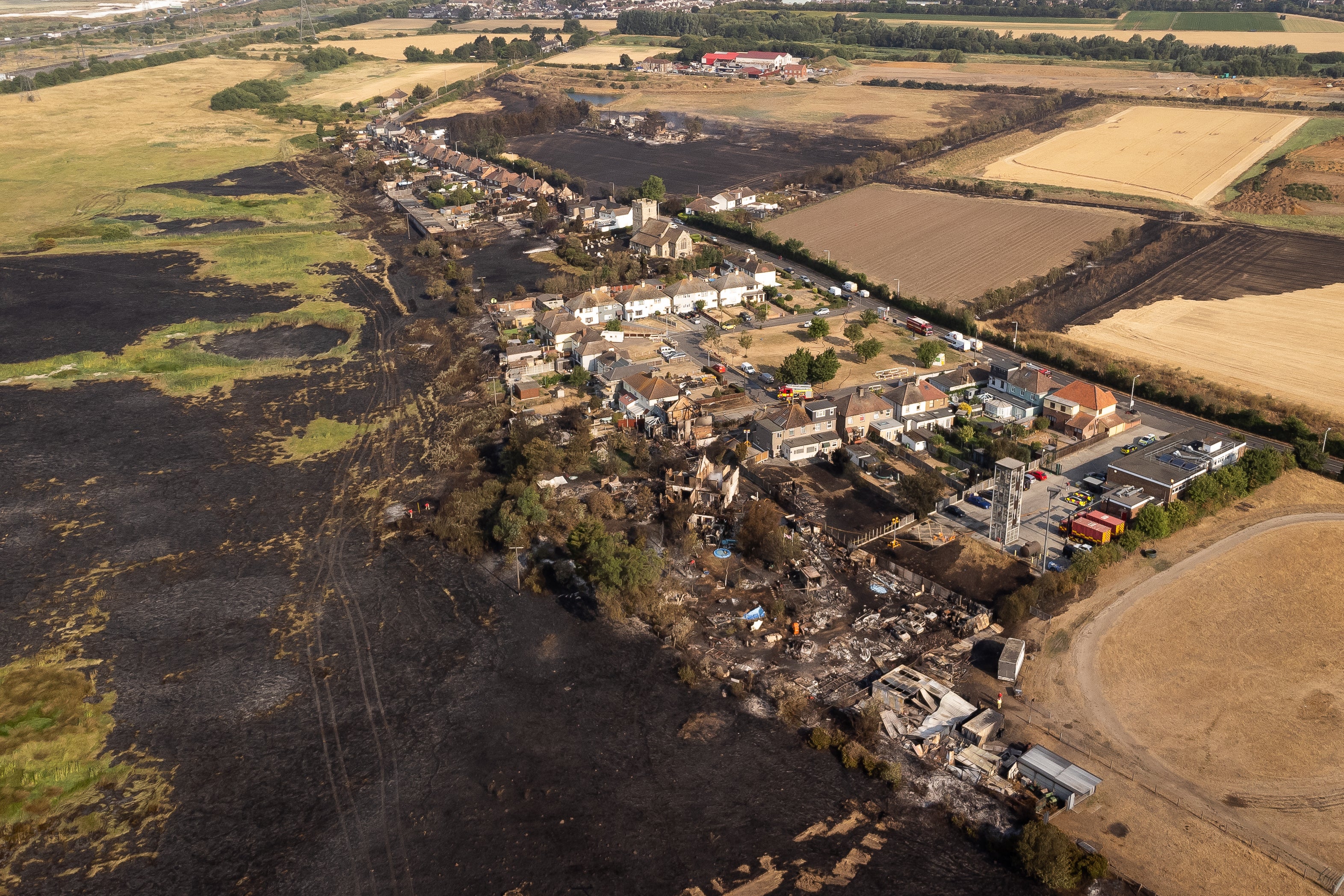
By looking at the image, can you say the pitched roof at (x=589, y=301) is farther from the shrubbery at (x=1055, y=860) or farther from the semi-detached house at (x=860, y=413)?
the shrubbery at (x=1055, y=860)

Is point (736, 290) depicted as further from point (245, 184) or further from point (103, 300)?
point (245, 184)

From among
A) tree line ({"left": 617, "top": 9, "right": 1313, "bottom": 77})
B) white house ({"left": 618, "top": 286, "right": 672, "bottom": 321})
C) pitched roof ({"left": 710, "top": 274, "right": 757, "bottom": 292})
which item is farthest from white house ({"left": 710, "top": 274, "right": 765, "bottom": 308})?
tree line ({"left": 617, "top": 9, "right": 1313, "bottom": 77})

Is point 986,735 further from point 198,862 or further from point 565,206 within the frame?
point 565,206

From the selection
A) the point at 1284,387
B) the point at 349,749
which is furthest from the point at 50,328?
the point at 1284,387

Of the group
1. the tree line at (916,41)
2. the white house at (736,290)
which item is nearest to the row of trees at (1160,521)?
the white house at (736,290)

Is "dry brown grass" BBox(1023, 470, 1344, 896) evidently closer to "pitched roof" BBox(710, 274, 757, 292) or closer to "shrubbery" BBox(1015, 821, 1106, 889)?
"shrubbery" BBox(1015, 821, 1106, 889)

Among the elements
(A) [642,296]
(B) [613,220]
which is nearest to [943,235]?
(B) [613,220]
